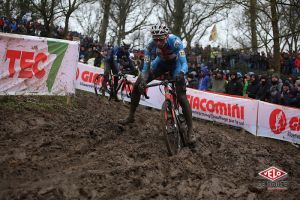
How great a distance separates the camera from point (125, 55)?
12.6 metres

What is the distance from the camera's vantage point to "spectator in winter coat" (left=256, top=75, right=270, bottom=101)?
14.2 metres

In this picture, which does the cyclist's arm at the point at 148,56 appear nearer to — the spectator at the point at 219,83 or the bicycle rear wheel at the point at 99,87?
the bicycle rear wheel at the point at 99,87

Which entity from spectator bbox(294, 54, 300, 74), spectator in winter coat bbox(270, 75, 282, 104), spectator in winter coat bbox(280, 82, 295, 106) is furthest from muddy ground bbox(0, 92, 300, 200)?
spectator bbox(294, 54, 300, 74)

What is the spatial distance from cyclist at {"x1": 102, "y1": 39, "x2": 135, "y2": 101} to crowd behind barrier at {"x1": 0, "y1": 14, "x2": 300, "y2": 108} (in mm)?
1279

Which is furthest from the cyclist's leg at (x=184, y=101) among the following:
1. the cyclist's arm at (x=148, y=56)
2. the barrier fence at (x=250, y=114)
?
the barrier fence at (x=250, y=114)

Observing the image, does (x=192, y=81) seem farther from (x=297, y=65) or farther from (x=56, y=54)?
(x=56, y=54)

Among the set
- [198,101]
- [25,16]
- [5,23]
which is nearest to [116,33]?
[25,16]

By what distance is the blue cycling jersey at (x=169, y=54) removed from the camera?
7156mm

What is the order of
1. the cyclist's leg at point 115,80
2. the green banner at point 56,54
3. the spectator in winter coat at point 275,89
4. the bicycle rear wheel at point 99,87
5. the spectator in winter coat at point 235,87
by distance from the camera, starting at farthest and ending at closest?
the spectator in winter coat at point 235,87 → the spectator in winter coat at point 275,89 → the bicycle rear wheel at point 99,87 → the cyclist's leg at point 115,80 → the green banner at point 56,54

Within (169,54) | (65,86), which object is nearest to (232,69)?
(65,86)

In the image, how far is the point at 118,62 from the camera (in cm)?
1287

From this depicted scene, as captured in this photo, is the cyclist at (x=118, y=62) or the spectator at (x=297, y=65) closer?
the cyclist at (x=118, y=62)

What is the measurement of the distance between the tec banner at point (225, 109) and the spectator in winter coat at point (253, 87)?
6.20 feet

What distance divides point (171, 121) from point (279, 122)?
633 cm
